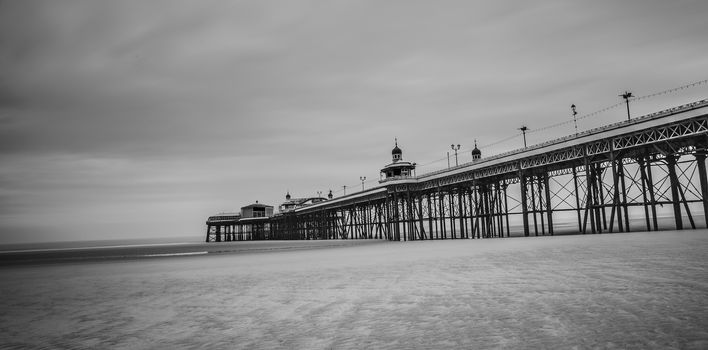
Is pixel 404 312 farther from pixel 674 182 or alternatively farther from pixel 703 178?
pixel 674 182

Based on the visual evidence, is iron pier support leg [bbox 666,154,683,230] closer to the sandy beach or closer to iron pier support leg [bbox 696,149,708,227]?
iron pier support leg [bbox 696,149,708,227]

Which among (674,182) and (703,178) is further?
(674,182)

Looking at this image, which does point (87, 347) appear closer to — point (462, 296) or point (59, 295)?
point (462, 296)

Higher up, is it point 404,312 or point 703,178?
point 703,178

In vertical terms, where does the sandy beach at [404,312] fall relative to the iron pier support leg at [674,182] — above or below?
below

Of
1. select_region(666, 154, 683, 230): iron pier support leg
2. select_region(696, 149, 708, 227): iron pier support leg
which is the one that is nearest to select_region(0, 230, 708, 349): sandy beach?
select_region(696, 149, 708, 227): iron pier support leg

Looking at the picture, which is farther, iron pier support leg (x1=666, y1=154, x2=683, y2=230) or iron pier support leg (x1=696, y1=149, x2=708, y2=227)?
iron pier support leg (x1=666, y1=154, x2=683, y2=230)

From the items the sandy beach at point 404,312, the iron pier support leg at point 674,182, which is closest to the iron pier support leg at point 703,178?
the iron pier support leg at point 674,182

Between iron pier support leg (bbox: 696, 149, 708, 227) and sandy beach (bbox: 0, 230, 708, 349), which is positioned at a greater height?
iron pier support leg (bbox: 696, 149, 708, 227)

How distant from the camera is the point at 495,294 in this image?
31.6ft

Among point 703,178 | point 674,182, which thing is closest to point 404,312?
point 703,178


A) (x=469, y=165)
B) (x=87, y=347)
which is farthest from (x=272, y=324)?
(x=469, y=165)

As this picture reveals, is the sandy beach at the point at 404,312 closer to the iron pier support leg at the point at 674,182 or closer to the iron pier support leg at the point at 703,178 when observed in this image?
the iron pier support leg at the point at 703,178

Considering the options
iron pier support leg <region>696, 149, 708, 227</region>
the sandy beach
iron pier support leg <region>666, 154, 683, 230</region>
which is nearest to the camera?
the sandy beach
